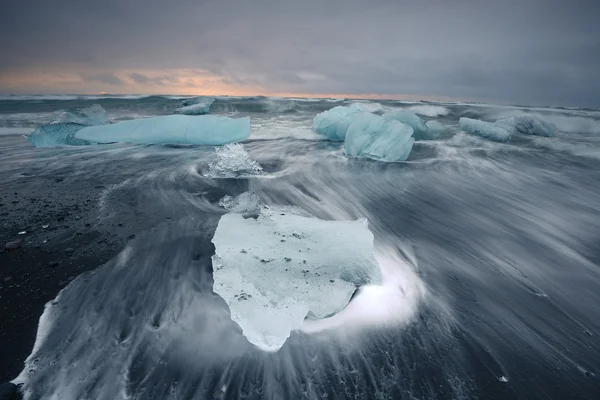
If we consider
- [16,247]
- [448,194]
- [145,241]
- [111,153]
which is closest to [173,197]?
[145,241]

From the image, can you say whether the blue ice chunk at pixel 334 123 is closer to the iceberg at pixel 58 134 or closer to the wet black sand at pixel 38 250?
the iceberg at pixel 58 134

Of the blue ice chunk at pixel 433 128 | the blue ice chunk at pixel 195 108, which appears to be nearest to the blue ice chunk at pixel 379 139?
the blue ice chunk at pixel 433 128

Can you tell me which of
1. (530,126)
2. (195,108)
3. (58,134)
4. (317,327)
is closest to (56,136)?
(58,134)

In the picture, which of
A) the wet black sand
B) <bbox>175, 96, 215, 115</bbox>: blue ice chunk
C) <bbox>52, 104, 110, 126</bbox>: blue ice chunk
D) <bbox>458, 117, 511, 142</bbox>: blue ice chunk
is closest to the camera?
the wet black sand

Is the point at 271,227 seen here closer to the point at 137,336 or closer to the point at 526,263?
the point at 137,336

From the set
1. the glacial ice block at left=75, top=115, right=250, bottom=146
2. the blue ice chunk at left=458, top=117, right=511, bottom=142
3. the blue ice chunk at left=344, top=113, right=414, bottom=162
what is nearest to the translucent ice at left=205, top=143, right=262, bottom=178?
the glacial ice block at left=75, top=115, right=250, bottom=146

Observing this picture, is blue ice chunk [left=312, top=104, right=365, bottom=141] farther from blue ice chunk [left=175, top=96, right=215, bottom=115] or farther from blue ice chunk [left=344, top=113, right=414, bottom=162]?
blue ice chunk [left=175, top=96, right=215, bottom=115]
